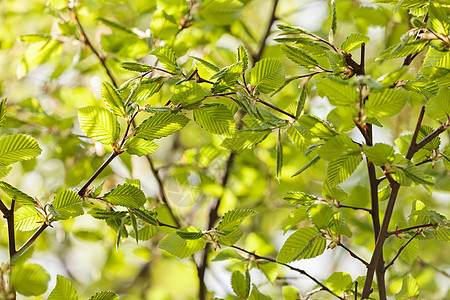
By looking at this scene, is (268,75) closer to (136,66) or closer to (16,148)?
(136,66)

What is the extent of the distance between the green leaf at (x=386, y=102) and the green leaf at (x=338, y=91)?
0.05ft

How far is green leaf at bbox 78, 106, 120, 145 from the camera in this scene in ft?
1.60

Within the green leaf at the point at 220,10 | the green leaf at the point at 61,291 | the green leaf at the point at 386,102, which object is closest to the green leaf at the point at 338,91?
the green leaf at the point at 386,102

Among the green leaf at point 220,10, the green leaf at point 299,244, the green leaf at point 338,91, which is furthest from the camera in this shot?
the green leaf at point 220,10

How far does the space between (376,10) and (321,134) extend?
2.24ft

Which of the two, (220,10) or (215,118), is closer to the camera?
(215,118)

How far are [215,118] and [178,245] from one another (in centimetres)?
15

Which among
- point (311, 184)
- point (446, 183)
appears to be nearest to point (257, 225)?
point (311, 184)

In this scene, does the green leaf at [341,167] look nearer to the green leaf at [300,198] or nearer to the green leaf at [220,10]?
the green leaf at [300,198]

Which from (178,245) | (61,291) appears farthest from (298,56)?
(61,291)

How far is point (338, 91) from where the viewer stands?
418 millimetres

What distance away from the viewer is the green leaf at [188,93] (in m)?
0.47

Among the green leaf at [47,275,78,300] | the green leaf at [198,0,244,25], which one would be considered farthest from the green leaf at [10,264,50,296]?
the green leaf at [198,0,244,25]

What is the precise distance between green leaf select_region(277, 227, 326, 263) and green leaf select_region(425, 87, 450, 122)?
172 mm
